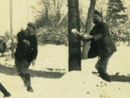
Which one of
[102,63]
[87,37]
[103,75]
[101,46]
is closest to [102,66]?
[102,63]

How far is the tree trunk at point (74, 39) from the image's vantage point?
8.56m

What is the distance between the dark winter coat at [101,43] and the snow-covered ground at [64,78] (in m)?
0.28

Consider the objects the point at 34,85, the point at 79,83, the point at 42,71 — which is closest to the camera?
the point at 79,83

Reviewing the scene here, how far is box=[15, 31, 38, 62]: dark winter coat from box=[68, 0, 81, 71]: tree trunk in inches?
28.2

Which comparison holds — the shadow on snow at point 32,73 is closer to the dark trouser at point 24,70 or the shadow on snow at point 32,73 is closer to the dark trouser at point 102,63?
the dark trouser at point 24,70

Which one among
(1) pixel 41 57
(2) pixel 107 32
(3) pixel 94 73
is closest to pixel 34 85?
(1) pixel 41 57

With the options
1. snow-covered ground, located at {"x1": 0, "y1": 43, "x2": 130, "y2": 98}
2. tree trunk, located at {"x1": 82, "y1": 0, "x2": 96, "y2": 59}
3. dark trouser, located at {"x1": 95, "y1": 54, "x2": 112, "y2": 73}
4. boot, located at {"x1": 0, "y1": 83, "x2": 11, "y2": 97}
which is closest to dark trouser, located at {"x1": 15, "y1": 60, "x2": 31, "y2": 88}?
snow-covered ground, located at {"x1": 0, "y1": 43, "x2": 130, "y2": 98}

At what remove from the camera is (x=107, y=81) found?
851 centimetres

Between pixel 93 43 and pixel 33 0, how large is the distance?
1628 mm

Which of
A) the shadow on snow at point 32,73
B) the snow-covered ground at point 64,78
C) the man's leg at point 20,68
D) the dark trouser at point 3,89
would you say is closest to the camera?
the snow-covered ground at point 64,78

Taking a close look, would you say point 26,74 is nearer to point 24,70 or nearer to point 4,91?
point 24,70

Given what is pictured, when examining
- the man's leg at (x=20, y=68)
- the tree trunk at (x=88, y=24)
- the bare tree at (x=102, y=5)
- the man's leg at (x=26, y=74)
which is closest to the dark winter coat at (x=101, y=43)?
the tree trunk at (x=88, y=24)

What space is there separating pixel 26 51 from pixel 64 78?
0.96m

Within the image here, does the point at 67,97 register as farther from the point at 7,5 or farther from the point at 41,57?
the point at 7,5
